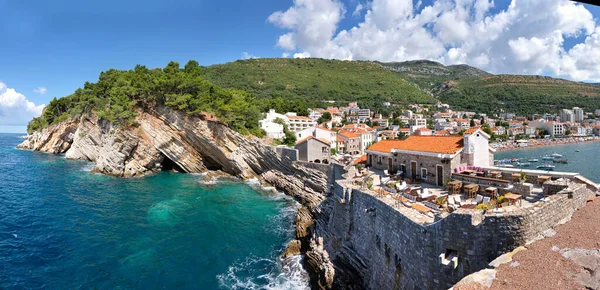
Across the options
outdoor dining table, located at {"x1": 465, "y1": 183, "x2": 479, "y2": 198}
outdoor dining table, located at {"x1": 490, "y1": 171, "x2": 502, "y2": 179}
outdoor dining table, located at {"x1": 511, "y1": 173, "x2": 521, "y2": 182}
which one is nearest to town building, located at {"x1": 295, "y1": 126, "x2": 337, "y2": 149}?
outdoor dining table, located at {"x1": 490, "y1": 171, "x2": 502, "y2": 179}

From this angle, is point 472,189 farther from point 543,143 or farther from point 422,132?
point 543,143

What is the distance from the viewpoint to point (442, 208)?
33.6 feet

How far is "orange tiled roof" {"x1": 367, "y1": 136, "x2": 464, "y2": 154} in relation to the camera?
14.5 meters

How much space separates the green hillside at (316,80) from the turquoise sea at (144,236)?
6159cm

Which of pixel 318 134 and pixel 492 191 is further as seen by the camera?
pixel 318 134

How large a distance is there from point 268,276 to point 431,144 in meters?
10.2

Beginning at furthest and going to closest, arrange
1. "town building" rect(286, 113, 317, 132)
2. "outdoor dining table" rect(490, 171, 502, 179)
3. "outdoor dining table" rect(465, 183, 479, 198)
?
"town building" rect(286, 113, 317, 132) < "outdoor dining table" rect(490, 171, 502, 179) < "outdoor dining table" rect(465, 183, 479, 198)

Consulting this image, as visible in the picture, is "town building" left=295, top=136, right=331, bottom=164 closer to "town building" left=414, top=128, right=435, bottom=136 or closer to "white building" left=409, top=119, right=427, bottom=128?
"town building" left=414, top=128, right=435, bottom=136

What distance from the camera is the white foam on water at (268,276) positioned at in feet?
43.2

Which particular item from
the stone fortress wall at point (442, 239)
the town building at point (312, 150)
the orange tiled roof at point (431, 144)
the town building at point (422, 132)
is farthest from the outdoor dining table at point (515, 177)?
the town building at point (312, 150)

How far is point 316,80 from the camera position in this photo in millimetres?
112000

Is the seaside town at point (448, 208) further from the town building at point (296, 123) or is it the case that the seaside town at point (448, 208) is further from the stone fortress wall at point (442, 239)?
the town building at point (296, 123)

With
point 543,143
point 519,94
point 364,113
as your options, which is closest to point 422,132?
point 364,113

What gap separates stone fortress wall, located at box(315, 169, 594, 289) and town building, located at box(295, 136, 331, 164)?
52.3 ft
